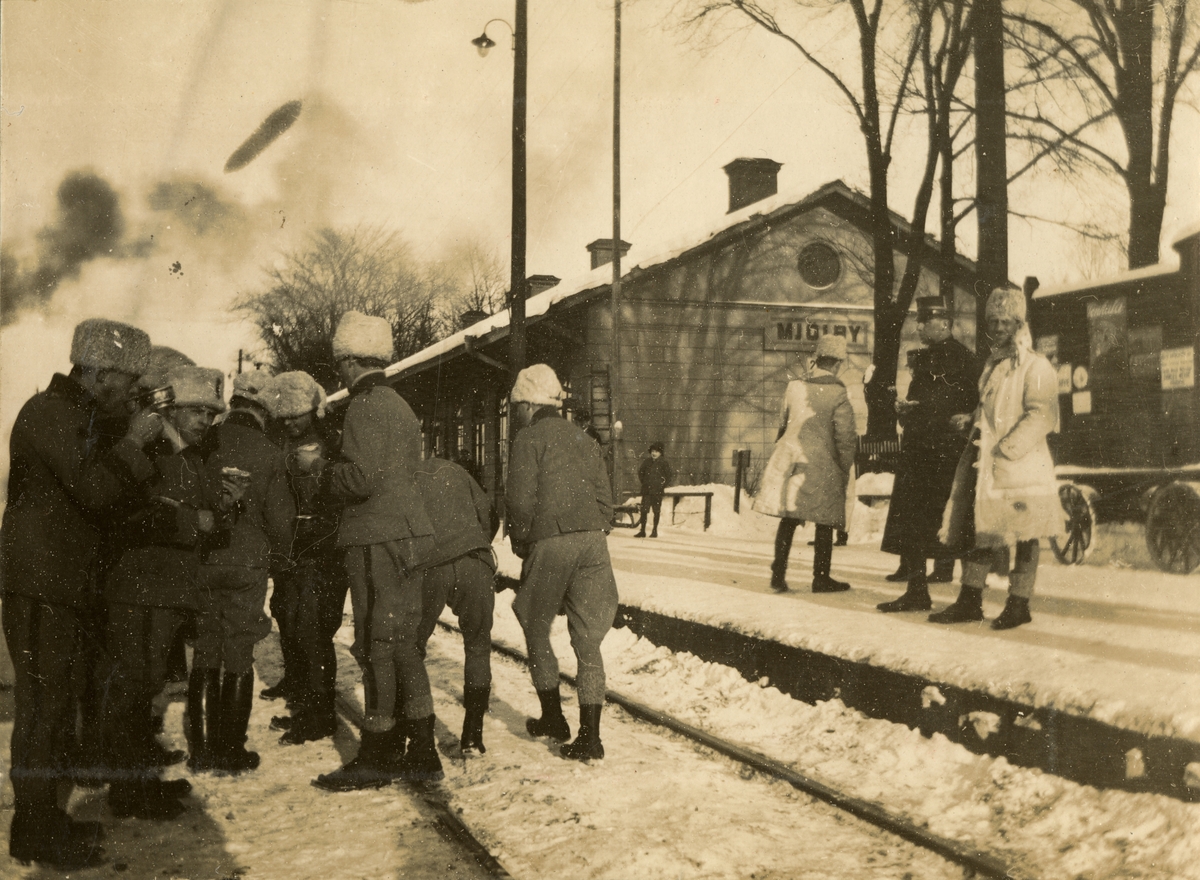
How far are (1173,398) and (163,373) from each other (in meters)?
7.62

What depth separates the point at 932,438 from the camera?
6.85 m

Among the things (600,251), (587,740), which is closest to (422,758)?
(587,740)

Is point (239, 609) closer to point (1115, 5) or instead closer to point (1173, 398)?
point (1115, 5)

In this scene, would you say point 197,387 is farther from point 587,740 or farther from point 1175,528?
point 1175,528

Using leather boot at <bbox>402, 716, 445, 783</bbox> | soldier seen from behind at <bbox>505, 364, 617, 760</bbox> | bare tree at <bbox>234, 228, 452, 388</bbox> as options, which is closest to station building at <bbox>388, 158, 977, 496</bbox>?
bare tree at <bbox>234, 228, 452, 388</bbox>

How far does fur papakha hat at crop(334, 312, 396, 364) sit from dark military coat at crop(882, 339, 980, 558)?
12.6 feet

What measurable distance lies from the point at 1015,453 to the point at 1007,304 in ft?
2.77

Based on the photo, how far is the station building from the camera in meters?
13.2

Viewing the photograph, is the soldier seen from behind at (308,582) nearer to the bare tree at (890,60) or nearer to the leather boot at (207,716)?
the leather boot at (207,716)

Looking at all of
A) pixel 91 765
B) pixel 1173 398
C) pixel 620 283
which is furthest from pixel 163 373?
pixel 620 283

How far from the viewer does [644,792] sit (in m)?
4.27

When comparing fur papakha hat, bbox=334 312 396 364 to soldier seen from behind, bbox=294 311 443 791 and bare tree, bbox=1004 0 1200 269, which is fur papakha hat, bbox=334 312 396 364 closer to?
soldier seen from behind, bbox=294 311 443 791

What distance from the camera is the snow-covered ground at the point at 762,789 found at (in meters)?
3.45

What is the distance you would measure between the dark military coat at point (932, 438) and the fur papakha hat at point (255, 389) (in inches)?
164
